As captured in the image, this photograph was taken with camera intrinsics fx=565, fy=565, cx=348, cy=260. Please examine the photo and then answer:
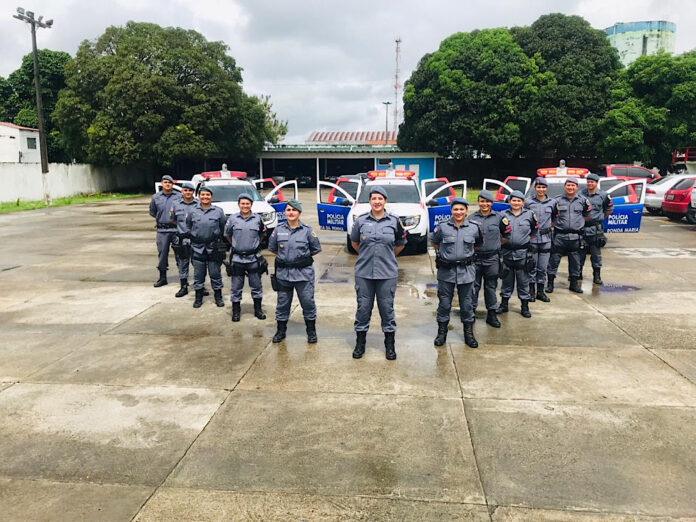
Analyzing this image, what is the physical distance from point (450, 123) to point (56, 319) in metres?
30.7

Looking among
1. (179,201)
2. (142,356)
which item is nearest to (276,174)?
(179,201)

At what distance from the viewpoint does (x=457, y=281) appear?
5.87m

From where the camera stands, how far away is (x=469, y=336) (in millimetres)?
5980

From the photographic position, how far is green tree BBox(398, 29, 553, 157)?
33188 millimetres

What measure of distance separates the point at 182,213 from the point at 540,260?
5088 millimetres

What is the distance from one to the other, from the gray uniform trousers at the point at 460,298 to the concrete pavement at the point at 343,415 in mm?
321

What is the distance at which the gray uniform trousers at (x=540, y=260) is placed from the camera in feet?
25.3

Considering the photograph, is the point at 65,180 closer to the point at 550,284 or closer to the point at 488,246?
the point at 550,284

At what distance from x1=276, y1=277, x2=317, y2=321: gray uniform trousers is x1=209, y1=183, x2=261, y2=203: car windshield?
6.76 meters

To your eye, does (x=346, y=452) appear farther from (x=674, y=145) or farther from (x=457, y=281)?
(x=674, y=145)

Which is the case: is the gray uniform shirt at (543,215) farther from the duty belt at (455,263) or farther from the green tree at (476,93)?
the green tree at (476,93)

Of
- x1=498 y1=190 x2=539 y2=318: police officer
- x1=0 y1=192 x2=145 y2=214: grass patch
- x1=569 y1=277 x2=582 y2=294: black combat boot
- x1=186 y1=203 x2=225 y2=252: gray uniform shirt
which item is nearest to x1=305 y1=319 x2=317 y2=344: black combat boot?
x1=186 y1=203 x2=225 y2=252: gray uniform shirt

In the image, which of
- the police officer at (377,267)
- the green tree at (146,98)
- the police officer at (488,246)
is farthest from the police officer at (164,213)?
the green tree at (146,98)

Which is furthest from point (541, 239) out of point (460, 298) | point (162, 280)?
point (162, 280)
